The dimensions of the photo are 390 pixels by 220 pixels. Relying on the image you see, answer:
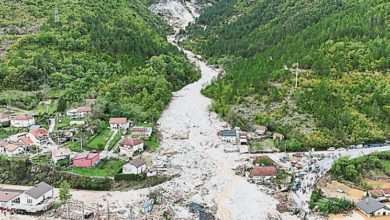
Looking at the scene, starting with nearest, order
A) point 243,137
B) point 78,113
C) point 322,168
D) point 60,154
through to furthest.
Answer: point 60,154
point 322,168
point 243,137
point 78,113

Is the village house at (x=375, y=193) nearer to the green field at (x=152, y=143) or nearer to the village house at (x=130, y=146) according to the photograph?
the green field at (x=152, y=143)

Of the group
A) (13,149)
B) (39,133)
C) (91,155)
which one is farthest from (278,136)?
(13,149)

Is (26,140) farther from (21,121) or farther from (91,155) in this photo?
(91,155)

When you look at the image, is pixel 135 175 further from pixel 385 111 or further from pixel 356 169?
pixel 385 111

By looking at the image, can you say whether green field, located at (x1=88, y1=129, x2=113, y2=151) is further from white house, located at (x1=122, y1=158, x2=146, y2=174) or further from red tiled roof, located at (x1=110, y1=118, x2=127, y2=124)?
white house, located at (x1=122, y1=158, x2=146, y2=174)

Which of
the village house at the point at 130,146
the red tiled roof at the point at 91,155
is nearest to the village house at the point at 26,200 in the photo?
the red tiled roof at the point at 91,155
